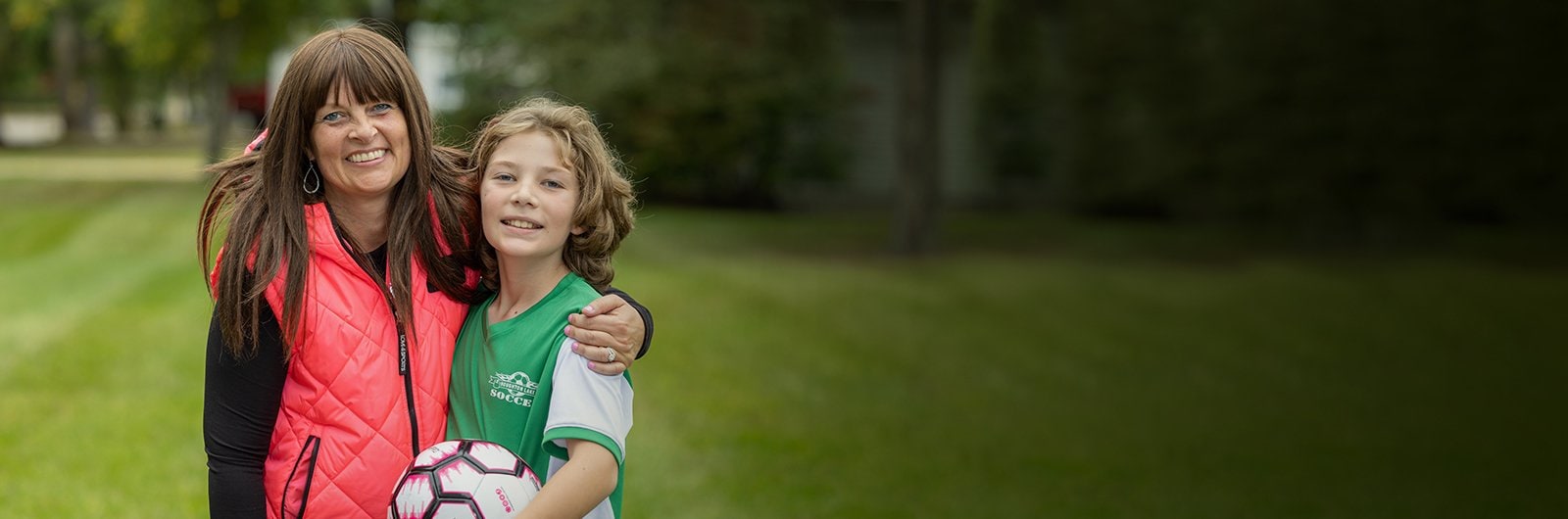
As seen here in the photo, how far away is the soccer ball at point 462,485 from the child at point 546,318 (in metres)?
0.06

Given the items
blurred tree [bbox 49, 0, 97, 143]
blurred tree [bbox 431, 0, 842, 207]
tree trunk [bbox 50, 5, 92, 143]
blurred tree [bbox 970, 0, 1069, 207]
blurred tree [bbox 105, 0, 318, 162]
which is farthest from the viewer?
tree trunk [bbox 50, 5, 92, 143]

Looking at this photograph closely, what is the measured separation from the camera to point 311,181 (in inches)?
101

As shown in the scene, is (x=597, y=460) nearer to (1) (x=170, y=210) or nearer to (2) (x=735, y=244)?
(2) (x=735, y=244)

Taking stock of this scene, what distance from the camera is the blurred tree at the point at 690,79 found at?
20.7 m

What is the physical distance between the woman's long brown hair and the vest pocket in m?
0.20

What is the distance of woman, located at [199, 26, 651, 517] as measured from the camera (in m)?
2.41

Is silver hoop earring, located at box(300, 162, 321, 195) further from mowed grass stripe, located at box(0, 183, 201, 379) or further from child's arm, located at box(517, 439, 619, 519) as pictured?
mowed grass stripe, located at box(0, 183, 201, 379)

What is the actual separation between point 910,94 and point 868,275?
272cm

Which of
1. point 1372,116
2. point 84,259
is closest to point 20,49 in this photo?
point 84,259

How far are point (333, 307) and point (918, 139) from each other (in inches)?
558

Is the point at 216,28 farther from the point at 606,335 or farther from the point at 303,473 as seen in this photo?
the point at 606,335

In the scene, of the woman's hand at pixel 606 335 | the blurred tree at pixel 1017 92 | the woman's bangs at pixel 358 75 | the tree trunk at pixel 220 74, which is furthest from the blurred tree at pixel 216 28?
the woman's hand at pixel 606 335

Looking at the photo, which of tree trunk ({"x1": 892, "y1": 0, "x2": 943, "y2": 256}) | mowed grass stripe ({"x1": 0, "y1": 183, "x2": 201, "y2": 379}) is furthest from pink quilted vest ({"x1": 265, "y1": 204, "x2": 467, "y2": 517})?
tree trunk ({"x1": 892, "y1": 0, "x2": 943, "y2": 256})

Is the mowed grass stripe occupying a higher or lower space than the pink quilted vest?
lower
